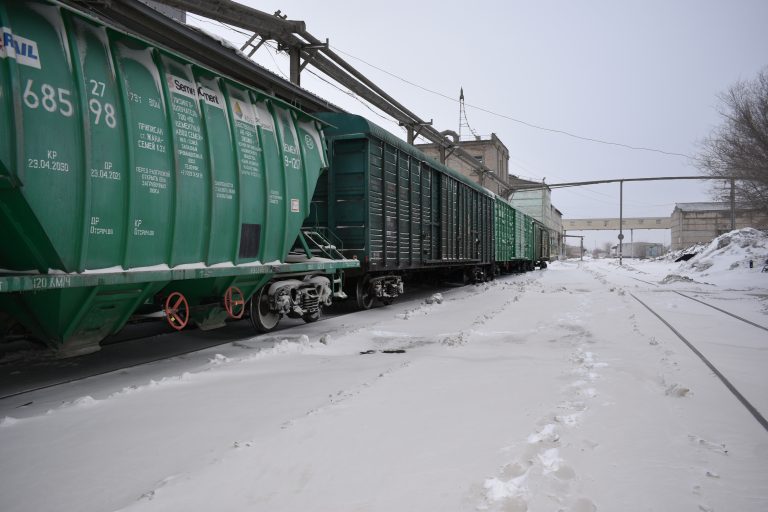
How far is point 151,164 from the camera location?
460 centimetres

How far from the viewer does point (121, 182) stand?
4.30 metres

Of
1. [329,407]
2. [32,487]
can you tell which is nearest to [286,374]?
[329,407]

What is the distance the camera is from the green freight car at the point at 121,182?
361 centimetres

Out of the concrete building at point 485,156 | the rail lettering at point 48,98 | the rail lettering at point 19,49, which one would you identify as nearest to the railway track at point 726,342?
the rail lettering at point 48,98

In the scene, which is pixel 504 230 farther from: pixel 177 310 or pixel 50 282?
pixel 50 282

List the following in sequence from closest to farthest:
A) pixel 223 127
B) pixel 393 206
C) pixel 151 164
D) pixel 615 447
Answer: pixel 615 447 < pixel 151 164 < pixel 223 127 < pixel 393 206

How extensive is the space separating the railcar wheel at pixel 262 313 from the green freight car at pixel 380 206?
2.31m

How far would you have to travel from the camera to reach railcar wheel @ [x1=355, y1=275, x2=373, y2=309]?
398 inches

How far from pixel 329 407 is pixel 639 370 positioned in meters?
3.18

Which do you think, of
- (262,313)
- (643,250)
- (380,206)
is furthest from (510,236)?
(643,250)

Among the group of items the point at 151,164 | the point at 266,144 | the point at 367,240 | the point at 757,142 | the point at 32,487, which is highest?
the point at 757,142

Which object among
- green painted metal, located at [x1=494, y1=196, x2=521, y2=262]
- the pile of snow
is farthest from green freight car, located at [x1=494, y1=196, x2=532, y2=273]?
the pile of snow

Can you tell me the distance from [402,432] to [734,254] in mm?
26949

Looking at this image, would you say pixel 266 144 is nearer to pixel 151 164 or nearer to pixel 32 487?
pixel 151 164
